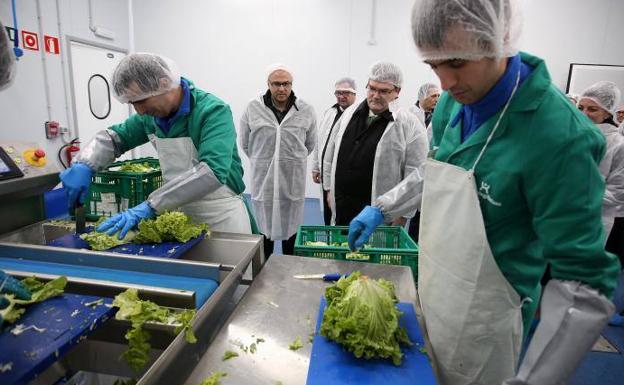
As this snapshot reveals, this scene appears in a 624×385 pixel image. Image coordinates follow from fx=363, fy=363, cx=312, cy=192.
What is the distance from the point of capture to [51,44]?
4383 mm

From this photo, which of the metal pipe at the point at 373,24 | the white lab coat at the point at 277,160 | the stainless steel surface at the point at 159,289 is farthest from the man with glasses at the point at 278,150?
the metal pipe at the point at 373,24

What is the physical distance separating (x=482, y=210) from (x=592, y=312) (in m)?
0.34

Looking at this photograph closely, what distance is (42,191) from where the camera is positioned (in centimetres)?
190

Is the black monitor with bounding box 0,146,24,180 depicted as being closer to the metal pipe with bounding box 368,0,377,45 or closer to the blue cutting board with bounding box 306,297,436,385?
the blue cutting board with bounding box 306,297,436,385

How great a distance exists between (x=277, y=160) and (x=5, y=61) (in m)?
2.52

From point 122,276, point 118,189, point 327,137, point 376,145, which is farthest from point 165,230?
point 327,137

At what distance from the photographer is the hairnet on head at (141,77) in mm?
1729

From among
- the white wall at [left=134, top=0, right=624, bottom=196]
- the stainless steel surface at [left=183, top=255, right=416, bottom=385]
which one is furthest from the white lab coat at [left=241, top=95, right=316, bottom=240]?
the white wall at [left=134, top=0, right=624, bottom=196]

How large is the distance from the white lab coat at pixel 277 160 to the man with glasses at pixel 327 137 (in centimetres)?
21

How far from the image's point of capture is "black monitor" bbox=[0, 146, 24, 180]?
1629mm

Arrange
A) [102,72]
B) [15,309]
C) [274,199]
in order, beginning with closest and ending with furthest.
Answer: [15,309] → [274,199] → [102,72]

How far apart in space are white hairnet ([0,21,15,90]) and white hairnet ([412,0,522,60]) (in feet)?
3.67

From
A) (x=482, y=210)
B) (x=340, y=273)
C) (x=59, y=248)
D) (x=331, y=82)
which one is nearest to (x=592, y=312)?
(x=482, y=210)

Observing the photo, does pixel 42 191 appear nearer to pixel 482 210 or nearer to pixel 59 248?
pixel 59 248
